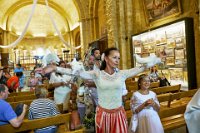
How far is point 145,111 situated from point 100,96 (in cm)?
132

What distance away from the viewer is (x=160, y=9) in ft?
34.8

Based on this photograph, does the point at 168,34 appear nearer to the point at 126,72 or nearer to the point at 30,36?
the point at 126,72

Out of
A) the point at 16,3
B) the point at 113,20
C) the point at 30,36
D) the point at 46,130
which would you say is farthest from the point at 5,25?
the point at 46,130

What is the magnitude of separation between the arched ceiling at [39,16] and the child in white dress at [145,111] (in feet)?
74.9

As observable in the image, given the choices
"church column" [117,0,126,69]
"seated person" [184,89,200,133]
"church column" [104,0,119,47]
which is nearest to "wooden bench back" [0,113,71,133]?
"seated person" [184,89,200,133]

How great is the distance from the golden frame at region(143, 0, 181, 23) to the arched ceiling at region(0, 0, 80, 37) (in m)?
15.6

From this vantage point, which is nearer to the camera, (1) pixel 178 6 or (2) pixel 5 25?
(1) pixel 178 6

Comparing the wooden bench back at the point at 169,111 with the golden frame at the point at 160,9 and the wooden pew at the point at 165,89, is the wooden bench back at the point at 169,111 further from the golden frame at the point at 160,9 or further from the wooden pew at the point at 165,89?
the golden frame at the point at 160,9

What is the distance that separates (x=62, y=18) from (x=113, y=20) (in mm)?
19106

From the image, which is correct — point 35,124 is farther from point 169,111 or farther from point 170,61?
point 170,61

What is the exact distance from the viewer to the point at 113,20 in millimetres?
13125

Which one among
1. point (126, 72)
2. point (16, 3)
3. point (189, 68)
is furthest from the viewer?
point (16, 3)

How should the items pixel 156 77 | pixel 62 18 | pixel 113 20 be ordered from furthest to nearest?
pixel 62 18
pixel 113 20
pixel 156 77

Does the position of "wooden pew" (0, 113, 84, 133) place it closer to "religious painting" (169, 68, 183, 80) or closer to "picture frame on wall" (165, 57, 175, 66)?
"religious painting" (169, 68, 183, 80)
